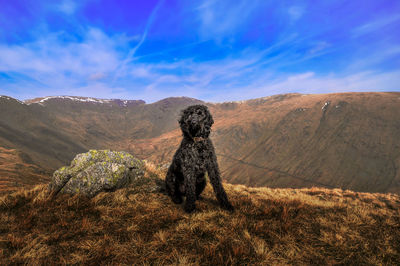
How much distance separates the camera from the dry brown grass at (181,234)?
2.50 m

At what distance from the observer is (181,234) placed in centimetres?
309

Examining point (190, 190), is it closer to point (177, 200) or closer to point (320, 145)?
point (177, 200)

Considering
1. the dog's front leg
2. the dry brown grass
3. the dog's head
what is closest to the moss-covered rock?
the dry brown grass

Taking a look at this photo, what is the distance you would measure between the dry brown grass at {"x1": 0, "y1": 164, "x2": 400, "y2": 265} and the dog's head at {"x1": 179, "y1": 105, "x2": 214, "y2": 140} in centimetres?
180

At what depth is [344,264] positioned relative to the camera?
2529 mm

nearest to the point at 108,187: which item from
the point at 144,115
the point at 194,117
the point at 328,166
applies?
the point at 194,117

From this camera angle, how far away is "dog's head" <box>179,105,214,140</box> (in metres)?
4.09

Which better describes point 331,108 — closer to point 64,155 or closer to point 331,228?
point 331,228

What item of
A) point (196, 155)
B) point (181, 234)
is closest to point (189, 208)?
point (181, 234)

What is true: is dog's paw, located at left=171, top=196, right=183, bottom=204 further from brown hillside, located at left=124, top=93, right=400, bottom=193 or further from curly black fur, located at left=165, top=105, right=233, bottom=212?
Answer: brown hillside, located at left=124, top=93, right=400, bottom=193

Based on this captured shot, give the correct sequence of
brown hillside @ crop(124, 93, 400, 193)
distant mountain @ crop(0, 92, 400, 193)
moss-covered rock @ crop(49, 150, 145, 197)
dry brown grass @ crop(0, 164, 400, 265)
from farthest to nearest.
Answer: distant mountain @ crop(0, 92, 400, 193) < brown hillside @ crop(124, 93, 400, 193) < moss-covered rock @ crop(49, 150, 145, 197) < dry brown grass @ crop(0, 164, 400, 265)

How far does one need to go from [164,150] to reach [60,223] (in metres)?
93.4

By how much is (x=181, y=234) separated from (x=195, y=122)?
2256 millimetres

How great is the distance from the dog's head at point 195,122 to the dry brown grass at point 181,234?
180 cm
